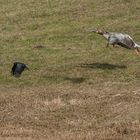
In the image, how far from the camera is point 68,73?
104 feet

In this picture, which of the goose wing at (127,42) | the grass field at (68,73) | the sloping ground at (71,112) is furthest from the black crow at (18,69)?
the goose wing at (127,42)

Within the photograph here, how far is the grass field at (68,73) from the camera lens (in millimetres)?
21031

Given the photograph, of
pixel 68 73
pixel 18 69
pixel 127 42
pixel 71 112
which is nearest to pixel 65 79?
pixel 68 73

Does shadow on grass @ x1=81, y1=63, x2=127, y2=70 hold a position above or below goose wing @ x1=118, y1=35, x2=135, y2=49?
below

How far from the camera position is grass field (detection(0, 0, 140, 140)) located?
21.0 metres

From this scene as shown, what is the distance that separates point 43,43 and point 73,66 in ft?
22.5

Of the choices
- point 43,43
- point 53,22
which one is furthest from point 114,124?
point 53,22

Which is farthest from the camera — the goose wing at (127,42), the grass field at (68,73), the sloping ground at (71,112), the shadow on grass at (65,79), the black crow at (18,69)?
the black crow at (18,69)

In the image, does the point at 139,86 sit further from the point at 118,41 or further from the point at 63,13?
the point at 63,13

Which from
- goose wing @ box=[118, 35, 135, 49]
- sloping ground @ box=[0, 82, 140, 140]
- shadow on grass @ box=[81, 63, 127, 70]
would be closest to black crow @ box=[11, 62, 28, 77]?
sloping ground @ box=[0, 82, 140, 140]

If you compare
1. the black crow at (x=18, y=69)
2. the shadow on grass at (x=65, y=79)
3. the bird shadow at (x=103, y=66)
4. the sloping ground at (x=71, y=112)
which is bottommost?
the bird shadow at (x=103, y=66)

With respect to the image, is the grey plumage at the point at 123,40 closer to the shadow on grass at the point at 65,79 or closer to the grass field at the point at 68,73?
the grass field at the point at 68,73

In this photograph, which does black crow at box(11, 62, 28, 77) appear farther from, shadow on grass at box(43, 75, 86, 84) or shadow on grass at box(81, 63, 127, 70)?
shadow on grass at box(81, 63, 127, 70)

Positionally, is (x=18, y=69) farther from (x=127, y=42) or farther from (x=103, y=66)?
(x=127, y=42)
